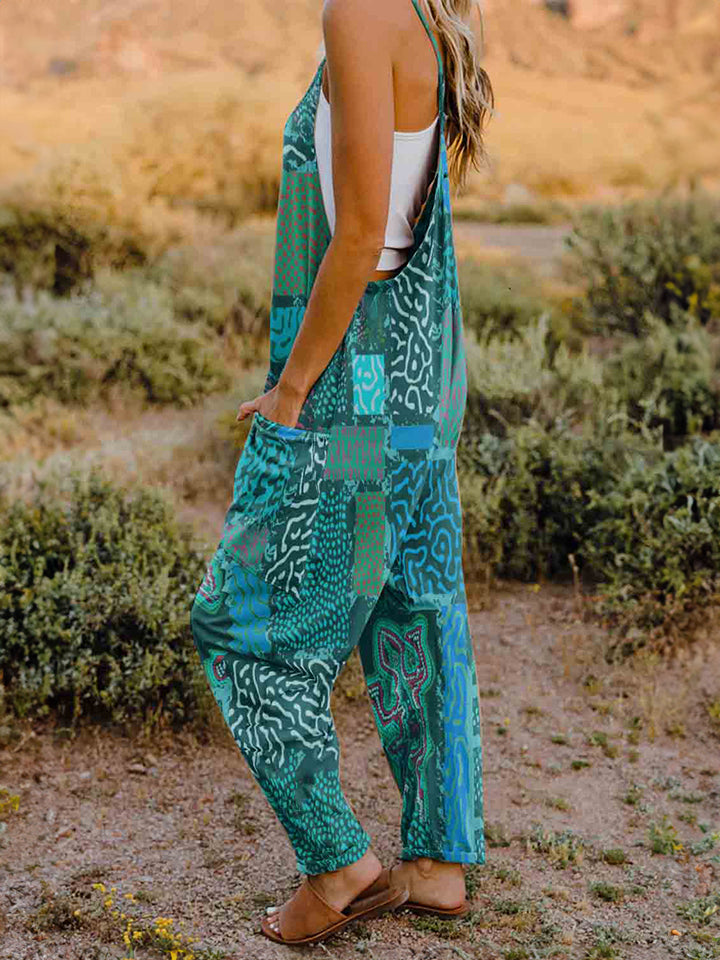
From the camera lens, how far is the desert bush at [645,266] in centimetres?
645

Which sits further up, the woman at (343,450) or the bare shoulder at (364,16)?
the bare shoulder at (364,16)

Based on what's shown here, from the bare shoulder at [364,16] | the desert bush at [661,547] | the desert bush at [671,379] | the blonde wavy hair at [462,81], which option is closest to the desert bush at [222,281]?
the desert bush at [671,379]

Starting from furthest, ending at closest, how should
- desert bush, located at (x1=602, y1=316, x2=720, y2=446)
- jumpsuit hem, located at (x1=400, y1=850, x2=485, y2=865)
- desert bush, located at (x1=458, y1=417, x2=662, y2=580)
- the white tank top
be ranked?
desert bush, located at (x1=602, y1=316, x2=720, y2=446)
desert bush, located at (x1=458, y1=417, x2=662, y2=580)
jumpsuit hem, located at (x1=400, y1=850, x2=485, y2=865)
the white tank top

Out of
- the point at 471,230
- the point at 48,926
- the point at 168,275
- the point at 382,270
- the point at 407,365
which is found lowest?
the point at 48,926

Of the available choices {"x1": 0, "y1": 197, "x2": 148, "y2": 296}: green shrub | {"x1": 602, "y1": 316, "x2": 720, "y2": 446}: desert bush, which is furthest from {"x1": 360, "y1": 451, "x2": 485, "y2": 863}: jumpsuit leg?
{"x1": 0, "y1": 197, "x2": 148, "y2": 296}: green shrub

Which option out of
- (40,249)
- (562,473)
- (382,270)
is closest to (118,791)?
(382,270)

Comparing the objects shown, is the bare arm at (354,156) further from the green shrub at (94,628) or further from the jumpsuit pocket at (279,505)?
the green shrub at (94,628)

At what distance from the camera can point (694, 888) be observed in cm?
258

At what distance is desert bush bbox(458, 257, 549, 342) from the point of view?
6691 millimetres

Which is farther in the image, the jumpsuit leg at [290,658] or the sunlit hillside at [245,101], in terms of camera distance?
the sunlit hillside at [245,101]

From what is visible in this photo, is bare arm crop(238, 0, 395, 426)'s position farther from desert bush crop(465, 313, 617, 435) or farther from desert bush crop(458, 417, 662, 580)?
desert bush crop(465, 313, 617, 435)

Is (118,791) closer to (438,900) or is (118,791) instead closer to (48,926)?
(48,926)

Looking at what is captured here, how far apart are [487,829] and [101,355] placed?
410 cm

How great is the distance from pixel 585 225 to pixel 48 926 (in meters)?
5.58
